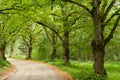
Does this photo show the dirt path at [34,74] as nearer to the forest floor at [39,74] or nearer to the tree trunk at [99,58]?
the forest floor at [39,74]

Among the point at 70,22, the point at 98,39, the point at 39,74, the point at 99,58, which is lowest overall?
the point at 39,74

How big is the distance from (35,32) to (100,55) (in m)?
37.7

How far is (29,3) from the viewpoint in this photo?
1820 centimetres

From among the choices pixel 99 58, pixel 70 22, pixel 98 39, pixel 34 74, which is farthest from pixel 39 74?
pixel 98 39

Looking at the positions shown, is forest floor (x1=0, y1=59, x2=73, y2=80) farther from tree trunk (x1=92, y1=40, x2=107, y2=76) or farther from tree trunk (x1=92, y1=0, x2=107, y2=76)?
tree trunk (x1=92, y1=0, x2=107, y2=76)

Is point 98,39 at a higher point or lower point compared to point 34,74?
higher

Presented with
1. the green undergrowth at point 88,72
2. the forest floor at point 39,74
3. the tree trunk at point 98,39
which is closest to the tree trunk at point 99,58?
the tree trunk at point 98,39

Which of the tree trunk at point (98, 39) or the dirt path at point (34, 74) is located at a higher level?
the tree trunk at point (98, 39)

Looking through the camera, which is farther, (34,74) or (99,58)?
(34,74)

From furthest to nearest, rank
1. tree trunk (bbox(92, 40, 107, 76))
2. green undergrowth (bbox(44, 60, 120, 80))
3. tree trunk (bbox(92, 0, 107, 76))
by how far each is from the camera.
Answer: tree trunk (bbox(92, 40, 107, 76)) → tree trunk (bbox(92, 0, 107, 76)) → green undergrowth (bbox(44, 60, 120, 80))

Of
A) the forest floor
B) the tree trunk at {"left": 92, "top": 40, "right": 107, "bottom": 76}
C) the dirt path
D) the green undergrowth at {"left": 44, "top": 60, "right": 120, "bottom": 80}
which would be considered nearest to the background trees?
the tree trunk at {"left": 92, "top": 40, "right": 107, "bottom": 76}

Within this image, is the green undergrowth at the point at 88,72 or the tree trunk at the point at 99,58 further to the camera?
the tree trunk at the point at 99,58

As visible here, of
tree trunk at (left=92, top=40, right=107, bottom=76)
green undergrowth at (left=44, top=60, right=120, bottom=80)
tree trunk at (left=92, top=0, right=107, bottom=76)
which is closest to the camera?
green undergrowth at (left=44, top=60, right=120, bottom=80)

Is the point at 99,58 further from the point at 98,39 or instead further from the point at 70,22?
the point at 70,22
